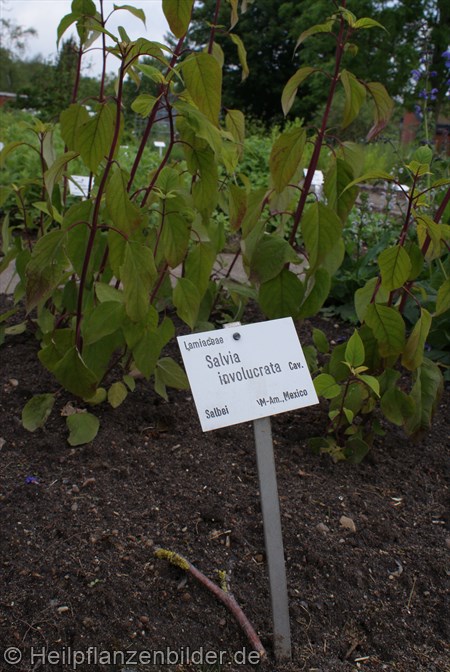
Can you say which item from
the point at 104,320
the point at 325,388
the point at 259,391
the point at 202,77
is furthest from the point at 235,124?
the point at 259,391

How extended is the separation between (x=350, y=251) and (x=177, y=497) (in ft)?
6.67

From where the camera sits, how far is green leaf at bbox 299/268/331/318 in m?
1.88

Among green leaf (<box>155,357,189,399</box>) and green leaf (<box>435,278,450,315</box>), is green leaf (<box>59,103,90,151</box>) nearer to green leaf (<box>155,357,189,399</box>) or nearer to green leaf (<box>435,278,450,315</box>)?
green leaf (<box>155,357,189,399</box>)

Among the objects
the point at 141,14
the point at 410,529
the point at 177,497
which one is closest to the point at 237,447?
the point at 177,497

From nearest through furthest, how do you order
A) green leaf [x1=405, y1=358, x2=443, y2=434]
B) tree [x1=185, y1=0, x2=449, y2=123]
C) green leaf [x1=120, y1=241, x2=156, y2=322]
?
green leaf [x1=120, y1=241, x2=156, y2=322], green leaf [x1=405, y1=358, x2=443, y2=434], tree [x1=185, y1=0, x2=449, y2=123]

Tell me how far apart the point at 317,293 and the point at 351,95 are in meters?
0.54

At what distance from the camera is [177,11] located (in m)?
1.49

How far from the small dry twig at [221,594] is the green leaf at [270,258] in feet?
2.50

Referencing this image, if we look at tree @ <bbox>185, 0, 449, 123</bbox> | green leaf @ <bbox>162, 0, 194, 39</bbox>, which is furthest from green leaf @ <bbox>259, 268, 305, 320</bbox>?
tree @ <bbox>185, 0, 449, 123</bbox>

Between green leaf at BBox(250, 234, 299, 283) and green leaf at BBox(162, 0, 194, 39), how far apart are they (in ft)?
1.96

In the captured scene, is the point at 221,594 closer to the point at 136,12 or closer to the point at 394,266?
the point at 394,266

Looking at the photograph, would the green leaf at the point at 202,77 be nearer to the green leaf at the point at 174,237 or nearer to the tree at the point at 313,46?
the green leaf at the point at 174,237

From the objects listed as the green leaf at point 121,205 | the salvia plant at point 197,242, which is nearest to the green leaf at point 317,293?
the salvia plant at point 197,242

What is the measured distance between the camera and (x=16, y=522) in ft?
5.50
